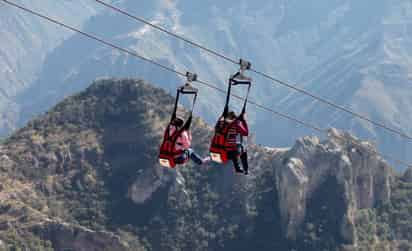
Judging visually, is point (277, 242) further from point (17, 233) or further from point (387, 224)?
point (17, 233)

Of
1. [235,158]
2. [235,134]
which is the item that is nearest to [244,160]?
[235,158]

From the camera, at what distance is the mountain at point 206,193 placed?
14325 centimetres

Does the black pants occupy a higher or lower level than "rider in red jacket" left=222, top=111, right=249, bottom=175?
lower

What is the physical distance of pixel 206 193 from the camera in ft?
496

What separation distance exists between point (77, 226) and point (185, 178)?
26.0m

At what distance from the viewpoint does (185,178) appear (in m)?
153

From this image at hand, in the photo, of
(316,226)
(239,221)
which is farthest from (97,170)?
(316,226)

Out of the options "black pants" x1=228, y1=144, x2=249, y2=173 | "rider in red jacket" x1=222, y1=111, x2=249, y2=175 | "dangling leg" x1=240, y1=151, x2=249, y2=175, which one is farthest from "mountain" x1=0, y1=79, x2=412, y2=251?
"rider in red jacket" x1=222, y1=111, x2=249, y2=175

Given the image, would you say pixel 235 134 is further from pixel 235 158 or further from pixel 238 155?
pixel 235 158

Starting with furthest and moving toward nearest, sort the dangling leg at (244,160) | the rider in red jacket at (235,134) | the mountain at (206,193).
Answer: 1. the mountain at (206,193)
2. the dangling leg at (244,160)
3. the rider in red jacket at (235,134)

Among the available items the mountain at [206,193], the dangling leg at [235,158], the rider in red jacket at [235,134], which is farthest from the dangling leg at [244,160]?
the mountain at [206,193]

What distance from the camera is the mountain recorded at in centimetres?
14325

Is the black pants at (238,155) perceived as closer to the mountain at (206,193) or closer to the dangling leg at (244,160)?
the dangling leg at (244,160)

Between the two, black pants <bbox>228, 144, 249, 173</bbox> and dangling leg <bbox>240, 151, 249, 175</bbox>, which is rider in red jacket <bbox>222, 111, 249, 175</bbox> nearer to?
black pants <bbox>228, 144, 249, 173</bbox>
